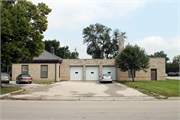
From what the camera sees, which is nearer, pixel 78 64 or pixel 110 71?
pixel 78 64

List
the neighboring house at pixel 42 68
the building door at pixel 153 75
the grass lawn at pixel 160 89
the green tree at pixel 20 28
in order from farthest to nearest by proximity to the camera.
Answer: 1. the building door at pixel 153 75
2. the neighboring house at pixel 42 68
3. the green tree at pixel 20 28
4. the grass lawn at pixel 160 89

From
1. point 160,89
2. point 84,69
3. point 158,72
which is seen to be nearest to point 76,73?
point 84,69

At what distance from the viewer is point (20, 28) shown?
47.6 feet

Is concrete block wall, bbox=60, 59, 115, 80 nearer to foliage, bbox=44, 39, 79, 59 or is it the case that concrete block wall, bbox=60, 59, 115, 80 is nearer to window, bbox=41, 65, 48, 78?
window, bbox=41, 65, 48, 78

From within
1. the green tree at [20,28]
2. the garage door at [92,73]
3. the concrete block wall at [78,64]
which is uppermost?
the green tree at [20,28]

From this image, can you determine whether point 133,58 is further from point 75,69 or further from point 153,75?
point 75,69

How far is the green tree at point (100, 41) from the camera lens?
183ft

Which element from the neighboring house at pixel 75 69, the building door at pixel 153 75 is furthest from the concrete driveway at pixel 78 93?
the building door at pixel 153 75

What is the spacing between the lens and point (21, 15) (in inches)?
600

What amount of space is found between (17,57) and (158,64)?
24.0m

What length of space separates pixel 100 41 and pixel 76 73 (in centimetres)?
2836

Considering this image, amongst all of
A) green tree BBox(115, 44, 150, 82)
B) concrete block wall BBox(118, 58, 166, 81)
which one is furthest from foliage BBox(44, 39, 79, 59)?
green tree BBox(115, 44, 150, 82)

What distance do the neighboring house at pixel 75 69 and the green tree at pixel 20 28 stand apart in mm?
10643

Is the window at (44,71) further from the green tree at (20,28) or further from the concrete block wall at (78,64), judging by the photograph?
the green tree at (20,28)
